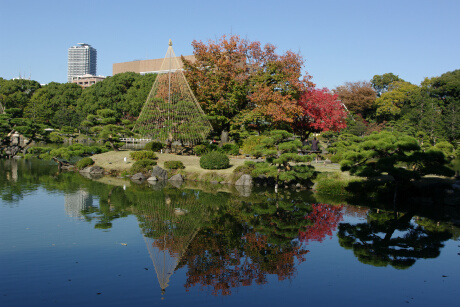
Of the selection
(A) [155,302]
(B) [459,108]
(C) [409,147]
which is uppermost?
(B) [459,108]

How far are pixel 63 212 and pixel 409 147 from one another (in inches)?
569

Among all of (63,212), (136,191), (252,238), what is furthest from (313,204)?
(63,212)

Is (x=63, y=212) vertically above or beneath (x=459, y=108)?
beneath

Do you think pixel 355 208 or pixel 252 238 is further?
pixel 355 208

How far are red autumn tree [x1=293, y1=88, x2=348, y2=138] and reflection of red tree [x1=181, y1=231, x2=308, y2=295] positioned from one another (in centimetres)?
2087

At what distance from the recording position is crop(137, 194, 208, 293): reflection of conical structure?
9.91 meters

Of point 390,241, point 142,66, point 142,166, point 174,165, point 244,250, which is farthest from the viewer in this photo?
point 142,66

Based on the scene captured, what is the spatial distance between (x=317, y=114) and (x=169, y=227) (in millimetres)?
21580

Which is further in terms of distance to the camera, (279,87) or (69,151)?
(279,87)

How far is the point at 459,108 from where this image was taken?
4259 cm

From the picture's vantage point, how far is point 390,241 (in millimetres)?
12391

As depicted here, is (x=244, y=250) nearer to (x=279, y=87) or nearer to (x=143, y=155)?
(x=143, y=155)

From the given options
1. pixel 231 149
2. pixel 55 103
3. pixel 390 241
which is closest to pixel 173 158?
pixel 231 149

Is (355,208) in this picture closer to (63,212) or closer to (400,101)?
(63,212)
